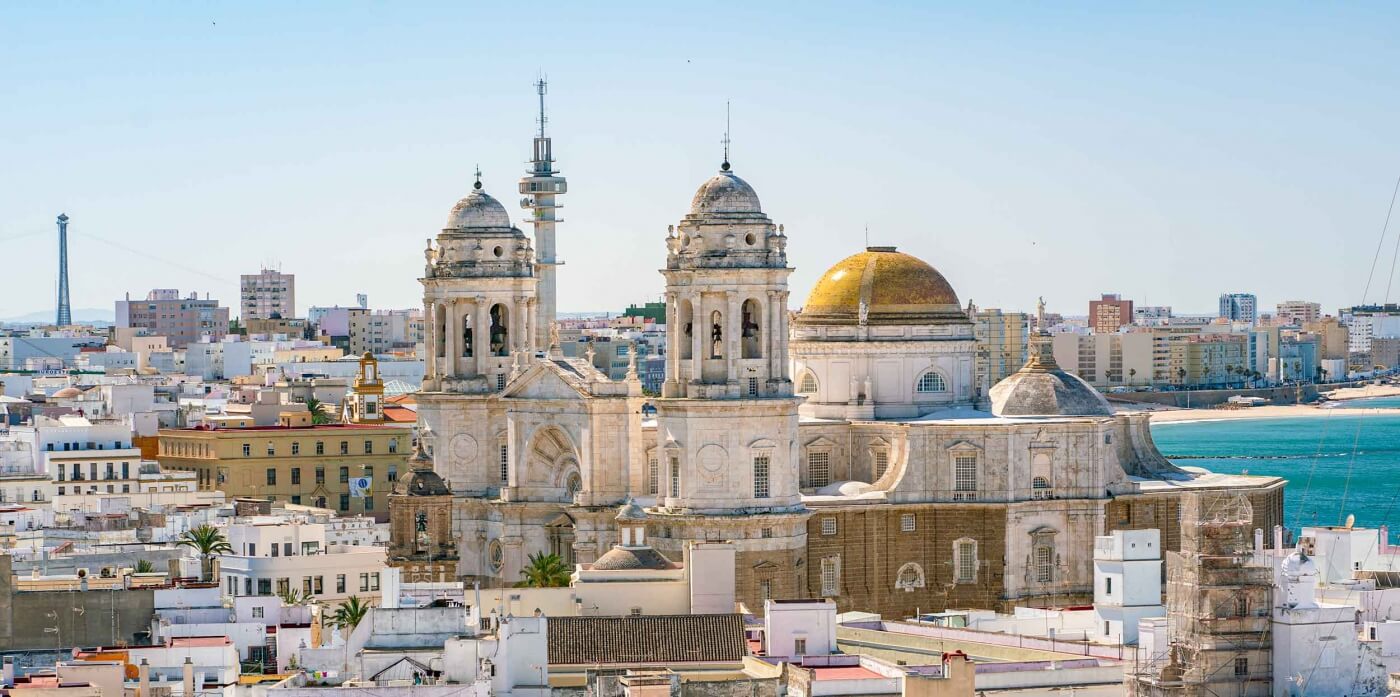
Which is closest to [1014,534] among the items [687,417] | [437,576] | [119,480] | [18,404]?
[687,417]

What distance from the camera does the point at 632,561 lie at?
64.3 m

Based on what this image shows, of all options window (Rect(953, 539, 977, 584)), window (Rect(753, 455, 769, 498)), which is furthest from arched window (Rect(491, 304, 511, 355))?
window (Rect(953, 539, 977, 584))

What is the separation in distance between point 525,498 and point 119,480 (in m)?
17.2

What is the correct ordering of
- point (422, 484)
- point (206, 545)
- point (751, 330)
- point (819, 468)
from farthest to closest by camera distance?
point (819, 468), point (422, 484), point (751, 330), point (206, 545)

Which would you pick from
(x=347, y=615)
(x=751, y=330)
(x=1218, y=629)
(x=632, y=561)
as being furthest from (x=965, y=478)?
(x=1218, y=629)

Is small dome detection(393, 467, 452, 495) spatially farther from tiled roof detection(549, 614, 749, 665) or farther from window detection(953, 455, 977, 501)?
tiled roof detection(549, 614, 749, 665)

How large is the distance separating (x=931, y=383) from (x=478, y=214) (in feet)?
42.9

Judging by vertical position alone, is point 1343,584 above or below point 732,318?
below

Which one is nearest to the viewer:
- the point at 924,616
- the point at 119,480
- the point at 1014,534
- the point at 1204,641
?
the point at 1204,641

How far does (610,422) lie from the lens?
7712cm

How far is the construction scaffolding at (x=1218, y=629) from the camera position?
5016cm

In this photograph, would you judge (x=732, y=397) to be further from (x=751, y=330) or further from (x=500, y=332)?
(x=500, y=332)

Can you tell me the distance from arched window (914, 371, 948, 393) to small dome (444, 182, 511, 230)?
12.0 m

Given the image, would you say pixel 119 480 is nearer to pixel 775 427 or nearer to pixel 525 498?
pixel 525 498
